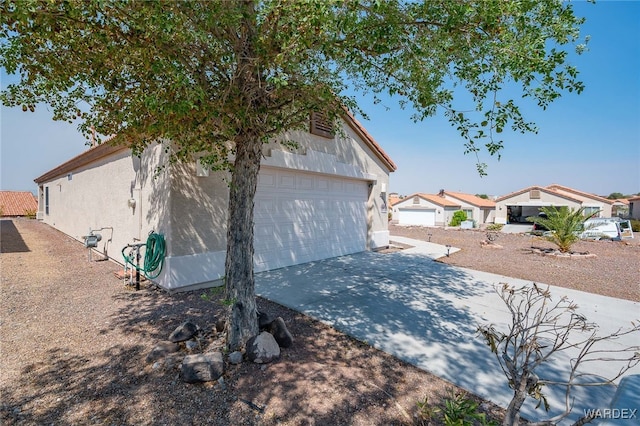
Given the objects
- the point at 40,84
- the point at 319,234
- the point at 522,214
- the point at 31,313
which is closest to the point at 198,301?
the point at 31,313

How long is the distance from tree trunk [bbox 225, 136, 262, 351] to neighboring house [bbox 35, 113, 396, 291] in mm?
1842

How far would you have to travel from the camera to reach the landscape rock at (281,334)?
3785mm

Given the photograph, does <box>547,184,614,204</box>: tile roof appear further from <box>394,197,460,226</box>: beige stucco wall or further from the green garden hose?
the green garden hose

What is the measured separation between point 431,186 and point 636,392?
155 ft

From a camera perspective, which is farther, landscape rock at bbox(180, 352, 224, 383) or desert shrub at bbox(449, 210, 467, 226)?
desert shrub at bbox(449, 210, 467, 226)

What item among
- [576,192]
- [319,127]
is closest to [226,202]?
[319,127]

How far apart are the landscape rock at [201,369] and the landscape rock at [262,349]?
0.37 meters

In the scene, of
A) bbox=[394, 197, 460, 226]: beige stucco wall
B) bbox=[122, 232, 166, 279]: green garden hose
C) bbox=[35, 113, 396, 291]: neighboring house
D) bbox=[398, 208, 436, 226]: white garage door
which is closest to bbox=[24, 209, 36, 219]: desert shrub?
bbox=[35, 113, 396, 291]: neighboring house

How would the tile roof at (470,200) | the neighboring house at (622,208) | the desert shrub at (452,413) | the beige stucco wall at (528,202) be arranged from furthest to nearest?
the neighboring house at (622,208) → the tile roof at (470,200) → the beige stucco wall at (528,202) → the desert shrub at (452,413)

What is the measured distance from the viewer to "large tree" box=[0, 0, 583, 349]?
113 inches

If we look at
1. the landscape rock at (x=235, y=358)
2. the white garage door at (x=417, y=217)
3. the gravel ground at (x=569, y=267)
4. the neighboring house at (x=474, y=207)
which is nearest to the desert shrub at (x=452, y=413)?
the landscape rock at (x=235, y=358)

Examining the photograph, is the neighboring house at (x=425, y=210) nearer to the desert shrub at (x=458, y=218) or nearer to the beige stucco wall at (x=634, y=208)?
the desert shrub at (x=458, y=218)

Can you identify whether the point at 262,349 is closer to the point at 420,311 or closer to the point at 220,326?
the point at 220,326

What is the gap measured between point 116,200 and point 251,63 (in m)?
7.03
